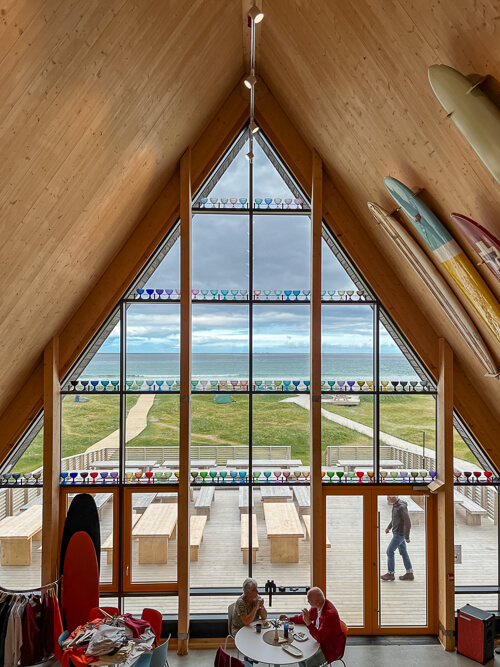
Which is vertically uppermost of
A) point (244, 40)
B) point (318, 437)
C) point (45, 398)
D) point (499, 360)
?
point (244, 40)

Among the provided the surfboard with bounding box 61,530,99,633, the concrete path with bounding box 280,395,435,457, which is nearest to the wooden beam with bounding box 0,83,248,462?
the surfboard with bounding box 61,530,99,633

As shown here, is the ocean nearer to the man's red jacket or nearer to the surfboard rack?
the man's red jacket

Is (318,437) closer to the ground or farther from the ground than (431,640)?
farther from the ground

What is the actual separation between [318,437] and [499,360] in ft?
6.91

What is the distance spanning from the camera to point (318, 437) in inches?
217

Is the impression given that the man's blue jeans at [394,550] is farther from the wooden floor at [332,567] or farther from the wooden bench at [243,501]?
the wooden bench at [243,501]

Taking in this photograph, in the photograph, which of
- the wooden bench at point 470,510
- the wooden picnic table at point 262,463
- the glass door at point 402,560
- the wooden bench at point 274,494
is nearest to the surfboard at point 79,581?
the wooden picnic table at point 262,463

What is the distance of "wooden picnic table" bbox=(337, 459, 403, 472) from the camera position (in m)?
5.80

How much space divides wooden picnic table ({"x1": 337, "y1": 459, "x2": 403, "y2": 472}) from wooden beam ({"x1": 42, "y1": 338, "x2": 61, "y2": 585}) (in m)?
A: 3.40

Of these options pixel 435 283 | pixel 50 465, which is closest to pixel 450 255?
pixel 435 283

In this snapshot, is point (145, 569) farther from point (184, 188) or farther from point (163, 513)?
point (184, 188)

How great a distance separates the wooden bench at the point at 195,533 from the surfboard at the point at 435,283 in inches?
144

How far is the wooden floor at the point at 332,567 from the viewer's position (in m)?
5.56

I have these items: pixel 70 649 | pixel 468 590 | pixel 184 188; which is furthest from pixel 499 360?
pixel 70 649
